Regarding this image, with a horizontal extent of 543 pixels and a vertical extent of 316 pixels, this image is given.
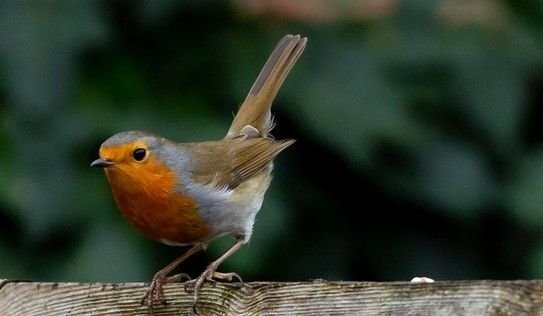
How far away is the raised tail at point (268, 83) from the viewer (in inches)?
203

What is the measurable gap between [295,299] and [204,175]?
1.60m

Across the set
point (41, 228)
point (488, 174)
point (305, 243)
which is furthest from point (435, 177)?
point (41, 228)

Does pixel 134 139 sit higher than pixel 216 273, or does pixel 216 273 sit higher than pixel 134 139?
pixel 134 139

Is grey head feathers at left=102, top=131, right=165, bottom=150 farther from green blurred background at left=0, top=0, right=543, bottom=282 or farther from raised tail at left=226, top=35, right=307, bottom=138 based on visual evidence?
raised tail at left=226, top=35, right=307, bottom=138

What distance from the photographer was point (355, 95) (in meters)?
5.16

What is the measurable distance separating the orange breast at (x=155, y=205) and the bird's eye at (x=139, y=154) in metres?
0.03

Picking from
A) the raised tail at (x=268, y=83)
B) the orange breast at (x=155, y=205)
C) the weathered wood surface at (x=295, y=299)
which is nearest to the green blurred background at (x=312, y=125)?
the raised tail at (x=268, y=83)

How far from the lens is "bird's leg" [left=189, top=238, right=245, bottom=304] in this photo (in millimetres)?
3516

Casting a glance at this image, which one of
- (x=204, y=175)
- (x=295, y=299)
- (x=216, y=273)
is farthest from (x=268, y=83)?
(x=295, y=299)

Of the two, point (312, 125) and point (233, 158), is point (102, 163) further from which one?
point (312, 125)

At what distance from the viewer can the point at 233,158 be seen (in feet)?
16.8

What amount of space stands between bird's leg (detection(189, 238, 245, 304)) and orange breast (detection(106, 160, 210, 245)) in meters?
0.15

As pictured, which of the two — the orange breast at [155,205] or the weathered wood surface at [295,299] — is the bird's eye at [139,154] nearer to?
the orange breast at [155,205]

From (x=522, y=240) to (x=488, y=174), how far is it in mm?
308
